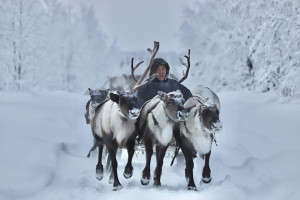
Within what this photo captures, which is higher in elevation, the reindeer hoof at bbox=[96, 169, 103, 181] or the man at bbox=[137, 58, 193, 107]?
the man at bbox=[137, 58, 193, 107]

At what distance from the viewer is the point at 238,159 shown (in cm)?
758

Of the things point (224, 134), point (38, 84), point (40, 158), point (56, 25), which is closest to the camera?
point (40, 158)

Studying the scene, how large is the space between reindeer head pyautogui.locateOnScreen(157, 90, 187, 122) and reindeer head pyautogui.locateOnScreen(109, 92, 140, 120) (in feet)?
1.27

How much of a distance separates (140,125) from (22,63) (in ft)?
50.1

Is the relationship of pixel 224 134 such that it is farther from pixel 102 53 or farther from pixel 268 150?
pixel 102 53

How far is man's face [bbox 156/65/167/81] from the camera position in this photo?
6.50m

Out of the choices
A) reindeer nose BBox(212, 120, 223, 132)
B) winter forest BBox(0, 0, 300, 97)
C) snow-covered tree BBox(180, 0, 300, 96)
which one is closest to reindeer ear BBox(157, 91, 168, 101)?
reindeer nose BBox(212, 120, 223, 132)

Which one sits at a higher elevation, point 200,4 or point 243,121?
point 200,4

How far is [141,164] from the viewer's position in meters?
7.48

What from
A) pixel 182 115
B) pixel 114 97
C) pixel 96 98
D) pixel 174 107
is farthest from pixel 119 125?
pixel 96 98

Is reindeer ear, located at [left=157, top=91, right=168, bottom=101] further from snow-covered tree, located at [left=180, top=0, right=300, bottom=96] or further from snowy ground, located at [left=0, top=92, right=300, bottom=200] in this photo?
snow-covered tree, located at [left=180, top=0, right=300, bottom=96]

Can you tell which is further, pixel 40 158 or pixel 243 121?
pixel 243 121

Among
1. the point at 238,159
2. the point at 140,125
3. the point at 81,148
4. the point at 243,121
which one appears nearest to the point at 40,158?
the point at 140,125

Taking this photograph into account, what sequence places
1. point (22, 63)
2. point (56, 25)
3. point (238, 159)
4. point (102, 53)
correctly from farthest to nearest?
point (102, 53) → point (56, 25) → point (22, 63) → point (238, 159)
